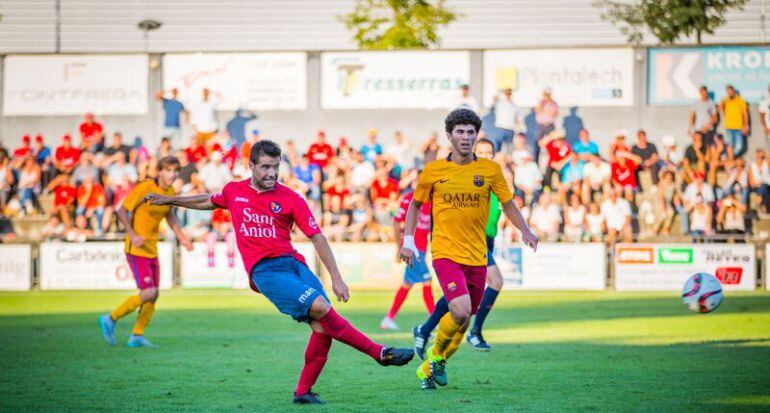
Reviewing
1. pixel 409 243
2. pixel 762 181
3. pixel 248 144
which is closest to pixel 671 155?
pixel 762 181

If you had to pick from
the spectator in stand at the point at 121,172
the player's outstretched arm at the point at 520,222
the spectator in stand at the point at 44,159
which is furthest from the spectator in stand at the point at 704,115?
the player's outstretched arm at the point at 520,222

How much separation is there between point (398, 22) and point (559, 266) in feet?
50.6

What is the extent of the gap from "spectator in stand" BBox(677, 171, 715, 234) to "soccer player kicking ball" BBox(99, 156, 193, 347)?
49.7 feet

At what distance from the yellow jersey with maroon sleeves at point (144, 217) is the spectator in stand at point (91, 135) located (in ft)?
52.6

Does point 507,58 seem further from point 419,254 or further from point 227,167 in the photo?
point 419,254

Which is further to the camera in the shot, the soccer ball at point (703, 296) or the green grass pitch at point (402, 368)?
the soccer ball at point (703, 296)

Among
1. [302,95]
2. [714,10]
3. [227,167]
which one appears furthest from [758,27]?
[227,167]

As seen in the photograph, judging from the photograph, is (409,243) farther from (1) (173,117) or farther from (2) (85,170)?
(1) (173,117)

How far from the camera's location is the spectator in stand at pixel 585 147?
27.1 metres

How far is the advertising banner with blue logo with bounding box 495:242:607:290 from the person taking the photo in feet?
79.6

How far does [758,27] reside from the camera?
3456 centimetres

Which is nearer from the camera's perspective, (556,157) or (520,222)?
(520,222)

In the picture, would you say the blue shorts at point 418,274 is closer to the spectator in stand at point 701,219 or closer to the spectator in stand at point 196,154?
the spectator in stand at point 701,219

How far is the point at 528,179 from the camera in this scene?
26.7 m
